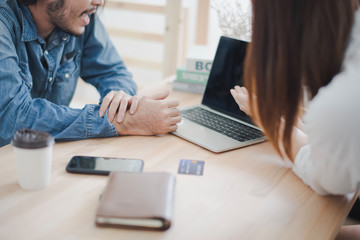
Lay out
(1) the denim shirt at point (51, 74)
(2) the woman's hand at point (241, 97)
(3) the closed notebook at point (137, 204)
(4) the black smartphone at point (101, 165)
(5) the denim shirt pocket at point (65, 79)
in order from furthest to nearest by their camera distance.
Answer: (5) the denim shirt pocket at point (65, 79) < (2) the woman's hand at point (241, 97) < (1) the denim shirt at point (51, 74) < (4) the black smartphone at point (101, 165) < (3) the closed notebook at point (137, 204)

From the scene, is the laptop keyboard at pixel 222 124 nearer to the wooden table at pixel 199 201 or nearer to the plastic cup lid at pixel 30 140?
the wooden table at pixel 199 201

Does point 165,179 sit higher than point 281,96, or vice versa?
point 281,96

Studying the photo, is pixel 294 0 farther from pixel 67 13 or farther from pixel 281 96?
pixel 67 13

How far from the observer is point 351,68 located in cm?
75

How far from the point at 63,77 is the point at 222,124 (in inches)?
27.2

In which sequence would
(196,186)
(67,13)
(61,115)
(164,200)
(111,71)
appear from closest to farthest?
(164,200) < (196,186) < (61,115) < (67,13) < (111,71)

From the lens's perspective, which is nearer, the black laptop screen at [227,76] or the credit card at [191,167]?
the credit card at [191,167]

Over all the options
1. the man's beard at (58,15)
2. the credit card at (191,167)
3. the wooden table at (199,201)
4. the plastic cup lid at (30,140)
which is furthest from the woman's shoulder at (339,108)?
the man's beard at (58,15)

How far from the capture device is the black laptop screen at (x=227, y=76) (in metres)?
1.25

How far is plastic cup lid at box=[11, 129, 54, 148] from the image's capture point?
2.54 ft

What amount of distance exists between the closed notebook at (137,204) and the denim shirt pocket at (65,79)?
84cm

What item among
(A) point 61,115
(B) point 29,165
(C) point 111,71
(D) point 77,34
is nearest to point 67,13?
(D) point 77,34

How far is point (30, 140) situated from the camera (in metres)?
0.78

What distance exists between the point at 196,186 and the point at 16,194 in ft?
1.27
